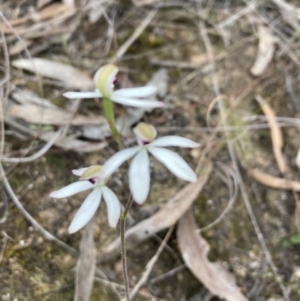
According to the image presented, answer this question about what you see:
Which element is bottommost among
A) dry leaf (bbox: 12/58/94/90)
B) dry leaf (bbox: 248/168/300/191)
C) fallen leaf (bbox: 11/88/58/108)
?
dry leaf (bbox: 248/168/300/191)

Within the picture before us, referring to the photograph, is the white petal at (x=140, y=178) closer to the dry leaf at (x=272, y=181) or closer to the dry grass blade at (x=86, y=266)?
the dry grass blade at (x=86, y=266)

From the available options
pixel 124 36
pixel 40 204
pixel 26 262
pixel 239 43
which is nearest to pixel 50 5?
pixel 124 36

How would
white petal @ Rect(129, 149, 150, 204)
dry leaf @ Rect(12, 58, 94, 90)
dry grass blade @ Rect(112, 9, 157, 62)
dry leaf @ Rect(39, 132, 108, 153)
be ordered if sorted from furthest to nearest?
1. dry grass blade @ Rect(112, 9, 157, 62)
2. dry leaf @ Rect(12, 58, 94, 90)
3. dry leaf @ Rect(39, 132, 108, 153)
4. white petal @ Rect(129, 149, 150, 204)

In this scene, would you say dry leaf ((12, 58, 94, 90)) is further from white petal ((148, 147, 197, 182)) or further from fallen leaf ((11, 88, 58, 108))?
white petal ((148, 147, 197, 182))

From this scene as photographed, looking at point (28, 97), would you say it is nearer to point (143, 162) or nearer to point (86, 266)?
point (86, 266)

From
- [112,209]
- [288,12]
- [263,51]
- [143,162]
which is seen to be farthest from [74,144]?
[288,12]

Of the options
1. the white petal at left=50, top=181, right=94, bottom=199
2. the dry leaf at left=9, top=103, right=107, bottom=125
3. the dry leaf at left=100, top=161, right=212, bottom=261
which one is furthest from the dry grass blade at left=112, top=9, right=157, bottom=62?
the white petal at left=50, top=181, right=94, bottom=199

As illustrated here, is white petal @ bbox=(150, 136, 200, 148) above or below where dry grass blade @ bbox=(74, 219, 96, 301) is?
above
